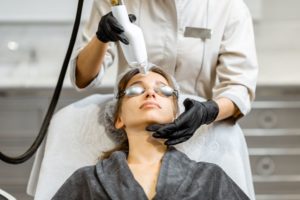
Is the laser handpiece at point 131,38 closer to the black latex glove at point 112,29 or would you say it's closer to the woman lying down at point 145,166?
the black latex glove at point 112,29

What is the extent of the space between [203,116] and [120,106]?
26 centimetres

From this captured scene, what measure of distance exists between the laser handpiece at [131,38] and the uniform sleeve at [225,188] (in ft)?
1.25

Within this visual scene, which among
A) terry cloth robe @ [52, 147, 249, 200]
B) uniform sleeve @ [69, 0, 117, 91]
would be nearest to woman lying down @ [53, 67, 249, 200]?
terry cloth robe @ [52, 147, 249, 200]

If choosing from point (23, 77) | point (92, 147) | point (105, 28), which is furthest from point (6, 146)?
point (105, 28)

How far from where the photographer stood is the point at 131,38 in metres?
1.26

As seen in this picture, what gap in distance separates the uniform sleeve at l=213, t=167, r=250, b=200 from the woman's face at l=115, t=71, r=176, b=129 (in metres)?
0.22

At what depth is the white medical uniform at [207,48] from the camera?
1496 mm

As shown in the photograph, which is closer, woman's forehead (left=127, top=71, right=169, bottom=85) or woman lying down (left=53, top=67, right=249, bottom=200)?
woman lying down (left=53, top=67, right=249, bottom=200)

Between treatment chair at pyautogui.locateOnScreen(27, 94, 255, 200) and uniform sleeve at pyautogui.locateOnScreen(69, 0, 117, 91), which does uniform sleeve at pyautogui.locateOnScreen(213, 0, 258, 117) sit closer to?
treatment chair at pyautogui.locateOnScreen(27, 94, 255, 200)

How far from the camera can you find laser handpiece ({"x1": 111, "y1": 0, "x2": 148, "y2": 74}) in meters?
1.26

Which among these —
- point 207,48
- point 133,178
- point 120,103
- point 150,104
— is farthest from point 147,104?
point 207,48

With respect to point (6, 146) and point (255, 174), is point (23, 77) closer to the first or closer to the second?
point (6, 146)

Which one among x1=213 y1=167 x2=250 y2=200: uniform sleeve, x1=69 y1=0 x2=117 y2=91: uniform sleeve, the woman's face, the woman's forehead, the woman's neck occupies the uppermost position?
x1=69 y1=0 x2=117 y2=91: uniform sleeve

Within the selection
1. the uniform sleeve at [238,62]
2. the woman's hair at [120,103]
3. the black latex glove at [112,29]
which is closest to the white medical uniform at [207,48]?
the uniform sleeve at [238,62]
